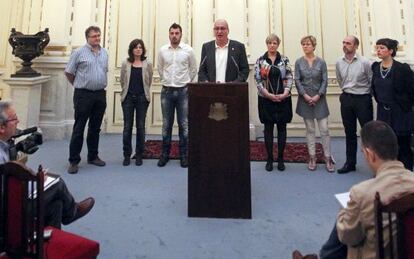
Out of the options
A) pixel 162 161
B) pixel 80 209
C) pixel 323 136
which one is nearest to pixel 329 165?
pixel 323 136

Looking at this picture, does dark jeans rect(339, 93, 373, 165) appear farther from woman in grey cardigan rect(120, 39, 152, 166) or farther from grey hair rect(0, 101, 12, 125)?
grey hair rect(0, 101, 12, 125)

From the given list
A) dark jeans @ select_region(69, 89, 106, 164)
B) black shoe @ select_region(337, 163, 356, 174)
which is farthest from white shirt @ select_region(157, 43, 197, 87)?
black shoe @ select_region(337, 163, 356, 174)

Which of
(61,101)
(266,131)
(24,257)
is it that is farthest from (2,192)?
(61,101)

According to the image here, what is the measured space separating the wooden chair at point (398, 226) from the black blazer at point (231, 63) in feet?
8.27

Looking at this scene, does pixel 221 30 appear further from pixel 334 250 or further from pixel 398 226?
pixel 398 226

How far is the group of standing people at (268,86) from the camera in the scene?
327 cm

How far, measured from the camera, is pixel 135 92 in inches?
159

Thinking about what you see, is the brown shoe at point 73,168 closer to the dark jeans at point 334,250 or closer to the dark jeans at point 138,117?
the dark jeans at point 138,117

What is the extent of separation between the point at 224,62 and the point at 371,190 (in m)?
2.55

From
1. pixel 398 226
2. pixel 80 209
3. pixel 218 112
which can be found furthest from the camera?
pixel 218 112

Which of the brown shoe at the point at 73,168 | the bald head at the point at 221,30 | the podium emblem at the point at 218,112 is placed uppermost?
the bald head at the point at 221,30

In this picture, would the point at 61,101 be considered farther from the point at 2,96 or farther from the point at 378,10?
the point at 378,10

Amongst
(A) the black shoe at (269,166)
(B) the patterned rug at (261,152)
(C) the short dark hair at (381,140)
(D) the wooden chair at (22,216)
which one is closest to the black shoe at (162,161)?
(B) the patterned rug at (261,152)

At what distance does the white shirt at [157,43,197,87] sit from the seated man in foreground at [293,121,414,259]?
9.32 feet
